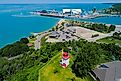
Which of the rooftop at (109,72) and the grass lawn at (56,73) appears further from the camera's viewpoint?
the grass lawn at (56,73)

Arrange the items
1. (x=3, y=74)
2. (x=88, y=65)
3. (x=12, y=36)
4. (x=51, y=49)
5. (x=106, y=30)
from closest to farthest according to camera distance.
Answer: (x=88, y=65), (x=3, y=74), (x=51, y=49), (x=106, y=30), (x=12, y=36)

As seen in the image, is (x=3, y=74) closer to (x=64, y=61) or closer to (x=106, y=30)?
(x=64, y=61)

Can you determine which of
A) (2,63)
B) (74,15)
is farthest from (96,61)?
(74,15)

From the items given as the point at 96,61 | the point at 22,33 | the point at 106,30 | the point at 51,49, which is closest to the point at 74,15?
the point at 22,33

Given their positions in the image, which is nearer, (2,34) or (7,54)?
(7,54)

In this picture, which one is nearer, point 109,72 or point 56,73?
point 109,72

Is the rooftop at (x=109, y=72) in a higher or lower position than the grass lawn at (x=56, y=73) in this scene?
higher

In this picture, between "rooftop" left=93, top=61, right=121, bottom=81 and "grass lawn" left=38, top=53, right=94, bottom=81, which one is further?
"grass lawn" left=38, top=53, right=94, bottom=81

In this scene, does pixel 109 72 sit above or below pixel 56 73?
→ above

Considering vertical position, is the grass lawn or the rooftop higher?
the rooftop

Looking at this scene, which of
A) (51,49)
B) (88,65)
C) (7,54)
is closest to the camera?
(88,65)

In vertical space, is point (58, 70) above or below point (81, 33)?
above
